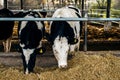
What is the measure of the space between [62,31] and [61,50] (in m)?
0.50

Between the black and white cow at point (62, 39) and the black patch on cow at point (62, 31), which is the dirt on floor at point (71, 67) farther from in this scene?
the black patch on cow at point (62, 31)

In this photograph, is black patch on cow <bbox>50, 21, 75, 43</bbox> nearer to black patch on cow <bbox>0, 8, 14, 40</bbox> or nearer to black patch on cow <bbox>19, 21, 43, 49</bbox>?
black patch on cow <bbox>19, 21, 43, 49</bbox>

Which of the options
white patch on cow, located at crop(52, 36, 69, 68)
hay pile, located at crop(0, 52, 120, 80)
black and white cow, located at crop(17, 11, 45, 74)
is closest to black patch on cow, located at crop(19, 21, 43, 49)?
black and white cow, located at crop(17, 11, 45, 74)

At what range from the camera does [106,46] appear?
1043 cm

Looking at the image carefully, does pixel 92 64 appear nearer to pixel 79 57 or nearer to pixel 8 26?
pixel 79 57

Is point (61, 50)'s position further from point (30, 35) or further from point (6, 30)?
point (6, 30)

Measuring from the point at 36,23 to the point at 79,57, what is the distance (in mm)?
1290

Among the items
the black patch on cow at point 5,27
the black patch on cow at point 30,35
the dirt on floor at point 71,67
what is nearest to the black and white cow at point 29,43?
the black patch on cow at point 30,35

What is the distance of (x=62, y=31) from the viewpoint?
686 cm

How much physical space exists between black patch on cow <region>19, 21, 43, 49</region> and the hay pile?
56cm

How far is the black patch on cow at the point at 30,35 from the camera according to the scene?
662 cm

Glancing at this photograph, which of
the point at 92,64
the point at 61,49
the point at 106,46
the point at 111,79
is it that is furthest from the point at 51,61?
the point at 106,46

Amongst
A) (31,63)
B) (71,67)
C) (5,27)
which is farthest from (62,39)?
(5,27)

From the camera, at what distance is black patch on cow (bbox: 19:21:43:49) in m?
6.62
